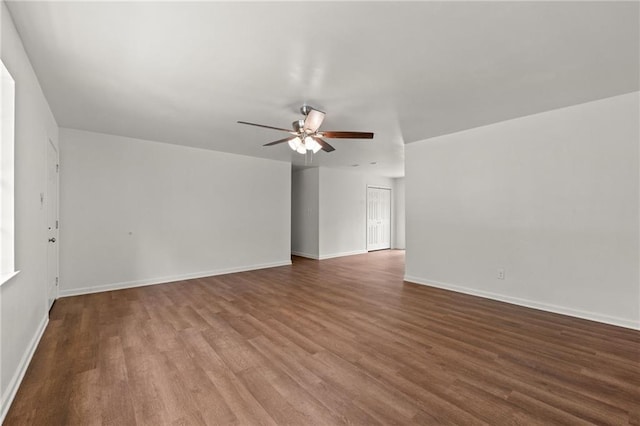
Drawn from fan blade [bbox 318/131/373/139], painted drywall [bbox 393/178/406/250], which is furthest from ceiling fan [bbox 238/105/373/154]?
painted drywall [bbox 393/178/406/250]

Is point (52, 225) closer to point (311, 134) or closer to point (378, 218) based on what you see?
point (311, 134)

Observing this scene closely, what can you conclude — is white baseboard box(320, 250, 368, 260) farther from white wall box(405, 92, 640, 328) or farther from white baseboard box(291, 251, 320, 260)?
white wall box(405, 92, 640, 328)

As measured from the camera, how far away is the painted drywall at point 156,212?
4.22m

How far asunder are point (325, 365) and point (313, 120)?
233 cm

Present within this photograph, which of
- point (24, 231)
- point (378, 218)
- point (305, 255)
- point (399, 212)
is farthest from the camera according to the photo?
point (399, 212)

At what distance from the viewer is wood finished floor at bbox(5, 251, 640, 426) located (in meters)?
1.73

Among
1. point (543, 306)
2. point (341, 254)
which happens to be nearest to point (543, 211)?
point (543, 306)

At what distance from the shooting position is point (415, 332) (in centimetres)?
287

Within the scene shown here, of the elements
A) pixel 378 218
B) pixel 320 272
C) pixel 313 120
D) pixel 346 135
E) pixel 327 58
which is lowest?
pixel 320 272

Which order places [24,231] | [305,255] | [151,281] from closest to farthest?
1. [24,231]
2. [151,281]
3. [305,255]

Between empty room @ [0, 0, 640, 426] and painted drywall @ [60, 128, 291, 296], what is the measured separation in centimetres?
4

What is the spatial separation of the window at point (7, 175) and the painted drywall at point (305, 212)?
584cm

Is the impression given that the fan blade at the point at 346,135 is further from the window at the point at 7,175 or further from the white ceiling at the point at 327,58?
the window at the point at 7,175

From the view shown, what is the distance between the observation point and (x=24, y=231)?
2.21 meters
